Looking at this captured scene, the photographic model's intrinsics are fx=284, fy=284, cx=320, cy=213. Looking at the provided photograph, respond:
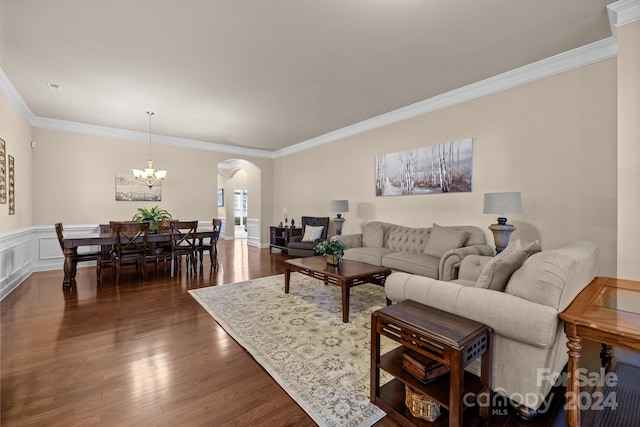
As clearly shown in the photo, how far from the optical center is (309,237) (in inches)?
249

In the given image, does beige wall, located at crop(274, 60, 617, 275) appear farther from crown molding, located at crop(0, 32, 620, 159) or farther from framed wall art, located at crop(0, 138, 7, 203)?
framed wall art, located at crop(0, 138, 7, 203)

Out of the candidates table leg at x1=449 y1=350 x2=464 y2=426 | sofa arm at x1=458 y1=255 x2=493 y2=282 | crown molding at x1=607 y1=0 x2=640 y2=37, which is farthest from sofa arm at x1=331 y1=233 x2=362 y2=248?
crown molding at x1=607 y1=0 x2=640 y2=37

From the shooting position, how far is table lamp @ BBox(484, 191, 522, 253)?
316 centimetres

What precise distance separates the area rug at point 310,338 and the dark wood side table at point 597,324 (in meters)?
0.99

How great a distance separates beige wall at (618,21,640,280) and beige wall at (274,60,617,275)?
0.68 metres

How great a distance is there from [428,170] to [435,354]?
360cm

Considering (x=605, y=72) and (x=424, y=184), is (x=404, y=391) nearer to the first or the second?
(x=424, y=184)

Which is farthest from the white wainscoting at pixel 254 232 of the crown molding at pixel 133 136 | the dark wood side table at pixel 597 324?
the dark wood side table at pixel 597 324

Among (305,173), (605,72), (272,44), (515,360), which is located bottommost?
(515,360)

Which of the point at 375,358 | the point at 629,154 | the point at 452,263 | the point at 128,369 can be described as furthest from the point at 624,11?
the point at 128,369

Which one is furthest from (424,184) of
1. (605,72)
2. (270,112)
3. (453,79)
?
(270,112)

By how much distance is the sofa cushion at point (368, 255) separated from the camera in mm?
4179

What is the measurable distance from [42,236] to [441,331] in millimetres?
6866

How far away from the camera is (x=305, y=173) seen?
23.8ft
